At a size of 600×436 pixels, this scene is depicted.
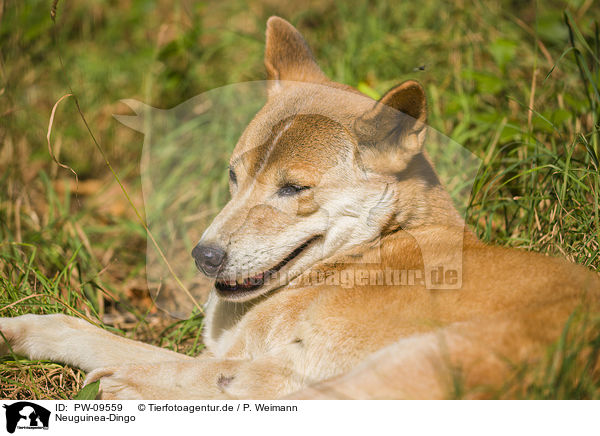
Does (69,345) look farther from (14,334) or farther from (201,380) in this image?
(201,380)

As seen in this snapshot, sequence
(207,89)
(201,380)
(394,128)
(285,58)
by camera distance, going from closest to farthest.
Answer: (201,380) → (394,128) → (285,58) → (207,89)

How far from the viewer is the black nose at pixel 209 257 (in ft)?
8.93

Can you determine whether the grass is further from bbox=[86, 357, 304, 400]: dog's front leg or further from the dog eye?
the dog eye

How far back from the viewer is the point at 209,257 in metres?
2.72

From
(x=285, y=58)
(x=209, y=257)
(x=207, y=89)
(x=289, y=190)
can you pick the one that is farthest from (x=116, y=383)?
(x=207, y=89)

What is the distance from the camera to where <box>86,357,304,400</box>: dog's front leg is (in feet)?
8.05

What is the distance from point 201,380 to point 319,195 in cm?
105

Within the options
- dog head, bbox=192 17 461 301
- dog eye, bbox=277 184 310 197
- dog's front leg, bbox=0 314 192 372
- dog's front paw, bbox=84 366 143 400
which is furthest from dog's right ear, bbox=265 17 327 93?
dog's front paw, bbox=84 366 143 400
